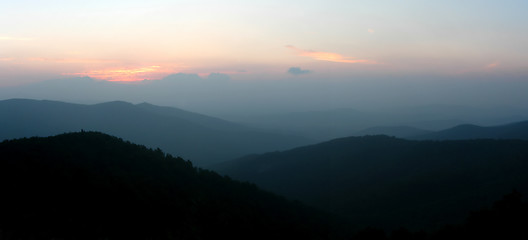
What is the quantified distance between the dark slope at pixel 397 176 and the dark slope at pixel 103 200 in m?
20.4

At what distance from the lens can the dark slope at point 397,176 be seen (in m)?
44.9

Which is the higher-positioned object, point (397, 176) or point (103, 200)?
point (103, 200)

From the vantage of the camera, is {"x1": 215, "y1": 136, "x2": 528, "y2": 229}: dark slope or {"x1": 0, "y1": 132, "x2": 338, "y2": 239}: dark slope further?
{"x1": 215, "y1": 136, "x2": 528, "y2": 229}: dark slope

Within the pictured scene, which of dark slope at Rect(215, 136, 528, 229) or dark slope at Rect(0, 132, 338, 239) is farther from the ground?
dark slope at Rect(0, 132, 338, 239)

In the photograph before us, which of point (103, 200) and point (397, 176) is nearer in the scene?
Result: point (103, 200)

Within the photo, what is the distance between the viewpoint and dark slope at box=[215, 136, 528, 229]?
4494 cm

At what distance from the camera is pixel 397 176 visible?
212ft

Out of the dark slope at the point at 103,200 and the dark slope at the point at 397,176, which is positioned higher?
the dark slope at the point at 103,200

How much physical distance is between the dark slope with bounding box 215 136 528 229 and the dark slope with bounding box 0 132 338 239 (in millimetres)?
20435

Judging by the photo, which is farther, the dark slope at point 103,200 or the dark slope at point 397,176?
the dark slope at point 397,176

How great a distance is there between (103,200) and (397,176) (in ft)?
194

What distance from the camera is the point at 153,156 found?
36.2 meters

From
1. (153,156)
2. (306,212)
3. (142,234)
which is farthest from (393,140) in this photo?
(142,234)

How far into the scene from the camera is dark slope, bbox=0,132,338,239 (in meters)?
13.7
